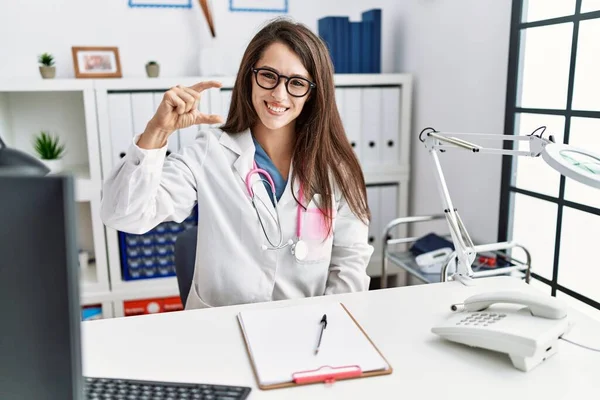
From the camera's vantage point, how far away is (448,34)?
7.93ft

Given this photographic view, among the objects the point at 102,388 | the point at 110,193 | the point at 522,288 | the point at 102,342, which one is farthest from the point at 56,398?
the point at 522,288

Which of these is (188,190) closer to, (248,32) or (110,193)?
(110,193)

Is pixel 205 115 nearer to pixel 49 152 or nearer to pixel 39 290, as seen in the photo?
pixel 39 290

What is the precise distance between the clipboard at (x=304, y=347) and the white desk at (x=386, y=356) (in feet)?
0.05

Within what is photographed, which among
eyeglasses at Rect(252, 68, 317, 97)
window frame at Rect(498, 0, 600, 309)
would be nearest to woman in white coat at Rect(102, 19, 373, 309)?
eyeglasses at Rect(252, 68, 317, 97)

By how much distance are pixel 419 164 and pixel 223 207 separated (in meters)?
1.51

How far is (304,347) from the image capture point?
103 cm

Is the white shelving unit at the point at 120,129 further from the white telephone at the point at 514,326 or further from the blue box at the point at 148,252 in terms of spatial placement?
the white telephone at the point at 514,326

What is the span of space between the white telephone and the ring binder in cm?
23

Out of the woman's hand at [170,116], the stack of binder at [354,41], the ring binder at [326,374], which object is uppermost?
the stack of binder at [354,41]

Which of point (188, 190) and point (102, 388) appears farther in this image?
point (188, 190)

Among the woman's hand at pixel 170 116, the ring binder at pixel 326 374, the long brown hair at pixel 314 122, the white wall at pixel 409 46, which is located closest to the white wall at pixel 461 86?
the white wall at pixel 409 46

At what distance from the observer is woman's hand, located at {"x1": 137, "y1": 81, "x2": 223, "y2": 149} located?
1193 millimetres

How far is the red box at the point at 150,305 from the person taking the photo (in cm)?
252
